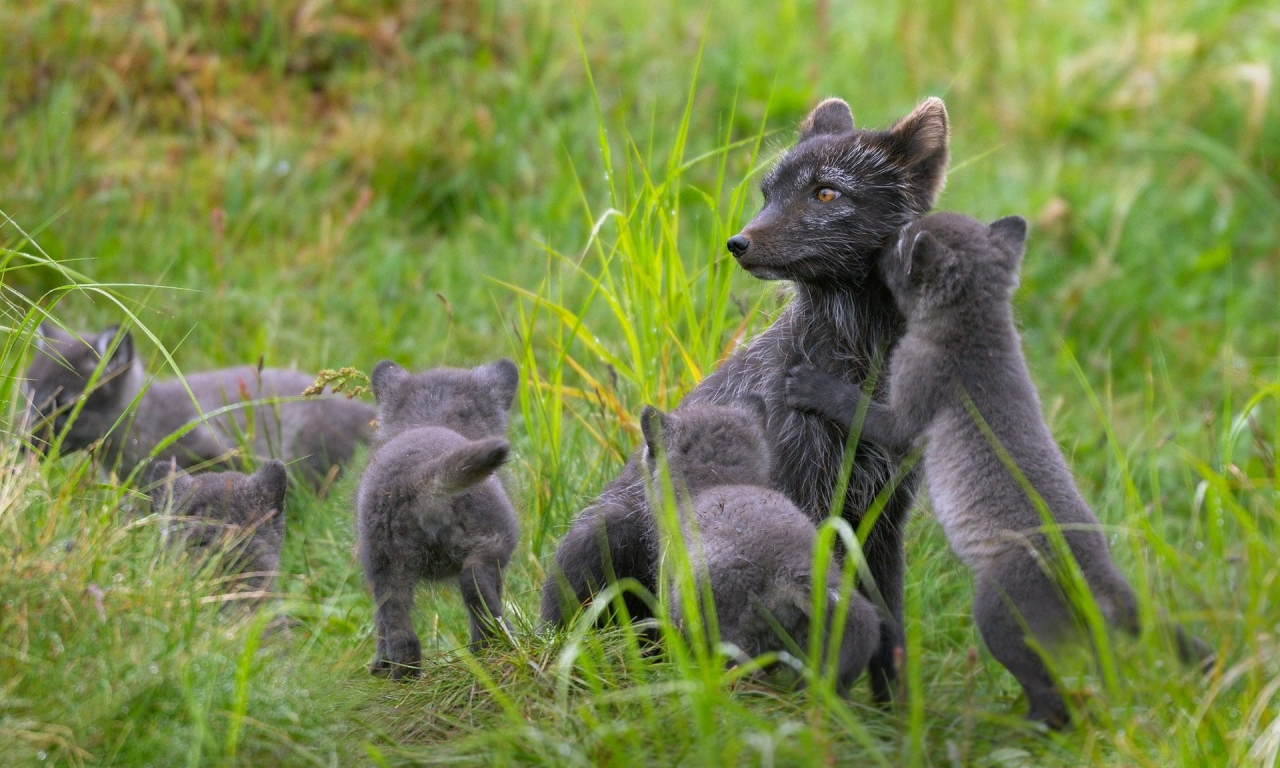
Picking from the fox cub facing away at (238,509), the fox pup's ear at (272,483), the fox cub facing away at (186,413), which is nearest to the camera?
the fox cub facing away at (238,509)

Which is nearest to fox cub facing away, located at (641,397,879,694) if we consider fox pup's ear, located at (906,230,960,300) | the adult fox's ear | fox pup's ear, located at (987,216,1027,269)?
fox pup's ear, located at (906,230,960,300)

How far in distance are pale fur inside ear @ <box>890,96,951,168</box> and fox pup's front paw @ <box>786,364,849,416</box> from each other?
781 millimetres

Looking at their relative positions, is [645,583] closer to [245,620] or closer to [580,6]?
[245,620]

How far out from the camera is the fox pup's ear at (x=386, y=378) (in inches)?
191

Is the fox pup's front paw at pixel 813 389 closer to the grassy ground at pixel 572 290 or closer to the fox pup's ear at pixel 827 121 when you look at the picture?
the grassy ground at pixel 572 290

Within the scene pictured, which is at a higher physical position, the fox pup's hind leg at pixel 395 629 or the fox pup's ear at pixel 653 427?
the fox pup's ear at pixel 653 427

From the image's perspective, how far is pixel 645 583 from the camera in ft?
15.2

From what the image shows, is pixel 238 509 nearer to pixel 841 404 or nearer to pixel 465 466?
pixel 465 466

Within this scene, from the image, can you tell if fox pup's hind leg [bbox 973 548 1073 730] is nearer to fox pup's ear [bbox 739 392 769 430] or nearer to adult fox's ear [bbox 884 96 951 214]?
fox pup's ear [bbox 739 392 769 430]

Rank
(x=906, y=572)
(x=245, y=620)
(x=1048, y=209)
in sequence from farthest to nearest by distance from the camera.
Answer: (x=1048, y=209), (x=906, y=572), (x=245, y=620)

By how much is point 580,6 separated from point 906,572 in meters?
6.55

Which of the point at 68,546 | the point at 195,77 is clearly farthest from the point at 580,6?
the point at 68,546

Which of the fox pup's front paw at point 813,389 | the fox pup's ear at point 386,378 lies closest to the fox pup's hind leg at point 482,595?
the fox pup's ear at point 386,378

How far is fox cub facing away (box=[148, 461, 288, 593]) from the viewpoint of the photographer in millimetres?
4555
